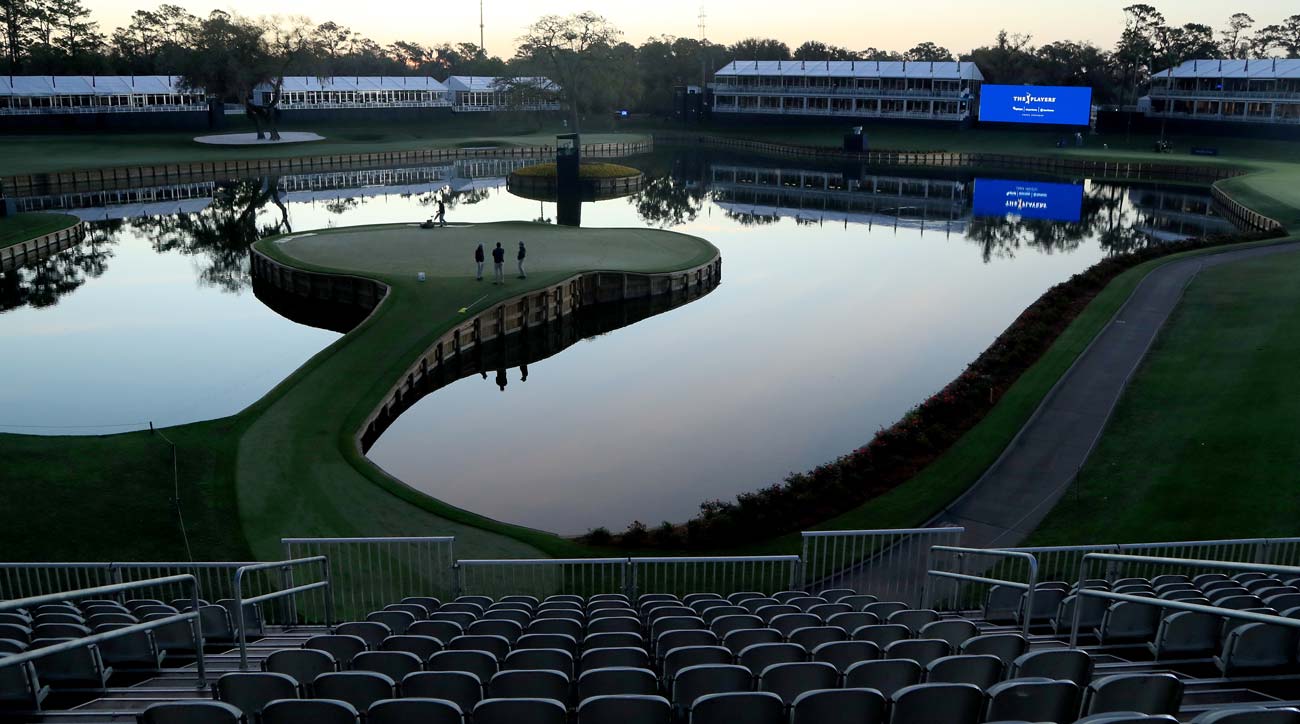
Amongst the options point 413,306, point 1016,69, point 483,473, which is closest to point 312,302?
point 413,306

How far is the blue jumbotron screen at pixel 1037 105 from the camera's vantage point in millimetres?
112062

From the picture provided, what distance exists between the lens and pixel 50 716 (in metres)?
8.21

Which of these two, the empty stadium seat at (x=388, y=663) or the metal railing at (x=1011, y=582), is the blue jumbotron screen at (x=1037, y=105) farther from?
the empty stadium seat at (x=388, y=663)

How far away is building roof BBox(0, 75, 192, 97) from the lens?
105688 mm

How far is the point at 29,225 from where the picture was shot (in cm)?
5738

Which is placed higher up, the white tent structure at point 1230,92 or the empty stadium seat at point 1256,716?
the white tent structure at point 1230,92

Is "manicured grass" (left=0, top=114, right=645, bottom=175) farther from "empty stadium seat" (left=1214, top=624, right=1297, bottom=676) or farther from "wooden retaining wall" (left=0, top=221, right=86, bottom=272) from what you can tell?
"empty stadium seat" (left=1214, top=624, right=1297, bottom=676)

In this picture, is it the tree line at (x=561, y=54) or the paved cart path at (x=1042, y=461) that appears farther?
the tree line at (x=561, y=54)

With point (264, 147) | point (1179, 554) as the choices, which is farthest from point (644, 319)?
point (264, 147)

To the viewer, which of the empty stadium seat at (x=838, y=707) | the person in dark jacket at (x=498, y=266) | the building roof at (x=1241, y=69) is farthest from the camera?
the building roof at (x=1241, y=69)

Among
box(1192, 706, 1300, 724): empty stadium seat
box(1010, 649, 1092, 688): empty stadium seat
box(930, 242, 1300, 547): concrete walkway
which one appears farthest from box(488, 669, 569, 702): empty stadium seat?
box(930, 242, 1300, 547): concrete walkway

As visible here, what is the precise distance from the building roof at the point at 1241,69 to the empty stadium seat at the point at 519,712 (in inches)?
4887

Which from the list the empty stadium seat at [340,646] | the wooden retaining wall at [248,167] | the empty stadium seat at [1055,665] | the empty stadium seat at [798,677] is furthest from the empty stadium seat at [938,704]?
the wooden retaining wall at [248,167]

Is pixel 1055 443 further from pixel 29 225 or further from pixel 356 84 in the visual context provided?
pixel 356 84
